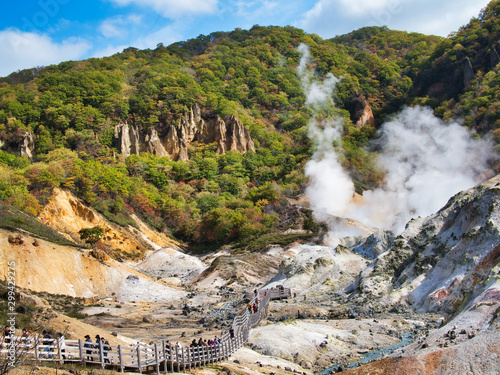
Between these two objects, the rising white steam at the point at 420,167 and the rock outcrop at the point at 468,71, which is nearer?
the rising white steam at the point at 420,167

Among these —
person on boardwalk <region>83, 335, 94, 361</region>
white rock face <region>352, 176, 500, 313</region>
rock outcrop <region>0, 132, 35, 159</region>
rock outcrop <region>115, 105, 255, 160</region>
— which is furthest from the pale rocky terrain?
rock outcrop <region>115, 105, 255, 160</region>

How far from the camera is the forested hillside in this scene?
268 feet

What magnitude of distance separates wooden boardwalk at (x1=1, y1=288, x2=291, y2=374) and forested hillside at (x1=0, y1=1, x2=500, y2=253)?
4597cm

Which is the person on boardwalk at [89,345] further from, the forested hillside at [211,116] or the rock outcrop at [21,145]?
the rock outcrop at [21,145]

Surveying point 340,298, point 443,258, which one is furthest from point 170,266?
point 443,258

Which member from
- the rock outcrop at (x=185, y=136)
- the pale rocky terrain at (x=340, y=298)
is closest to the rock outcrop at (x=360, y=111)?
the rock outcrop at (x=185, y=136)

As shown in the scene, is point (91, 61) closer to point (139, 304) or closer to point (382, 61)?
point (382, 61)

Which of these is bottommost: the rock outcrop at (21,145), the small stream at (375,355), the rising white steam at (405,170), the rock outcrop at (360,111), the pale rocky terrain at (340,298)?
the small stream at (375,355)

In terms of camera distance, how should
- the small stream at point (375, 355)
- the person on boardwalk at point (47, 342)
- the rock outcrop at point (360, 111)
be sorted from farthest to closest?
1. the rock outcrop at point (360, 111)
2. the small stream at point (375, 355)
3. the person on boardwalk at point (47, 342)

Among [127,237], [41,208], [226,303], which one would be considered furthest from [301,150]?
[226,303]

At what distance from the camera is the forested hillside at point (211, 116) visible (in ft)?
268

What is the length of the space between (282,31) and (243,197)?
94264 mm

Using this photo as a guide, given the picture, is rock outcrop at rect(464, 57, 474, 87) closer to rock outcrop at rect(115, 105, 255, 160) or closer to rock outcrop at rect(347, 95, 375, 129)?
rock outcrop at rect(347, 95, 375, 129)

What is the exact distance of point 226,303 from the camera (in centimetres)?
4103
